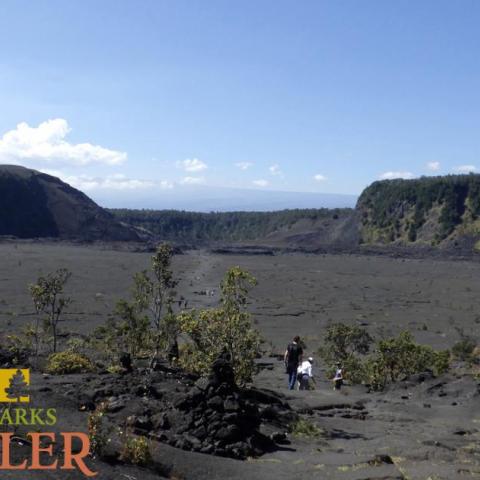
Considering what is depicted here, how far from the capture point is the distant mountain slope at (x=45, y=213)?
411 feet

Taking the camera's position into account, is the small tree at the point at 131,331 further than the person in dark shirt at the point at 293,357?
Yes

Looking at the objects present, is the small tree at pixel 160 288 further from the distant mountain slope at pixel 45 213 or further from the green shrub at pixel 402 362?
the distant mountain slope at pixel 45 213

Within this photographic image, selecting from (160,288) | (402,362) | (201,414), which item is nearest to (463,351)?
(402,362)

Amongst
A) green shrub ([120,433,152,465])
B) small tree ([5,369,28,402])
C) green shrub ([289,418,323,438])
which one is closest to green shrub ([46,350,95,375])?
small tree ([5,369,28,402])

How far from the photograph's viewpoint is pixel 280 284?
219 feet

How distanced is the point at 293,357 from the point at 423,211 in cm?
11093

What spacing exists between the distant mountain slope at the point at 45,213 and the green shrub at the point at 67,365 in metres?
102

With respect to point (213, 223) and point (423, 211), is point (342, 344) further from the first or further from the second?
point (213, 223)

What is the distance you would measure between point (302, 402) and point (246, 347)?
9.47 ft

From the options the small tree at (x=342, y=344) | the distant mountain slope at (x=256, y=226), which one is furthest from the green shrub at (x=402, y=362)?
the distant mountain slope at (x=256, y=226)

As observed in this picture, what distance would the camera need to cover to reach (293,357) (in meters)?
21.1

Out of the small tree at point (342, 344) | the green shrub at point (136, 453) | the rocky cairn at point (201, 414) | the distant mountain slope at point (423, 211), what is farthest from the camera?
the distant mountain slope at point (423, 211)

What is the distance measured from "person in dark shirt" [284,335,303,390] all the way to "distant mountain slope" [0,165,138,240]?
103652 mm

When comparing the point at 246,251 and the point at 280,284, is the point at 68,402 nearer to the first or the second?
the point at 280,284
